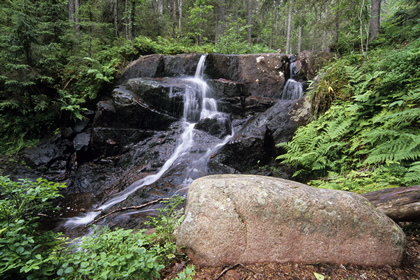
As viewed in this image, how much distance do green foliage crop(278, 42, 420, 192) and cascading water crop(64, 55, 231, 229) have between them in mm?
3047

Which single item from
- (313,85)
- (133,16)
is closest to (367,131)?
(313,85)

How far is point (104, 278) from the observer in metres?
1.53

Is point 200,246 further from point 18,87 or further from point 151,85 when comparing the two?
point 18,87

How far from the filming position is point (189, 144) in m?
8.31

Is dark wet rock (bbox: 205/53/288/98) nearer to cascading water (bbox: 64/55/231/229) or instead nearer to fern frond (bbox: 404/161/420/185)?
cascading water (bbox: 64/55/231/229)

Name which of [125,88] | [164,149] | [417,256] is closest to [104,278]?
[417,256]

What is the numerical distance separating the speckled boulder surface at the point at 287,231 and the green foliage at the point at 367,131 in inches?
52.5

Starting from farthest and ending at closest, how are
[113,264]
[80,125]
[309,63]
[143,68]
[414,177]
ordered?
[143,68] → [309,63] → [80,125] → [414,177] → [113,264]

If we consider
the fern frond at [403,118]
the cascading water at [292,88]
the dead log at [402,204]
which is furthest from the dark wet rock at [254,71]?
the dead log at [402,204]

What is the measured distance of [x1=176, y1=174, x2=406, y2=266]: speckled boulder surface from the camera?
214 centimetres

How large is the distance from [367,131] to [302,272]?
3.74m

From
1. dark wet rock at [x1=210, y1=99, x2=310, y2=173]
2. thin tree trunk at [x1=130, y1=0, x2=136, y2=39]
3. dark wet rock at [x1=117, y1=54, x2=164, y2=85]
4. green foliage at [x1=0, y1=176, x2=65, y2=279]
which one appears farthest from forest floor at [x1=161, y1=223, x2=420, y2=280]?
thin tree trunk at [x1=130, y1=0, x2=136, y2=39]

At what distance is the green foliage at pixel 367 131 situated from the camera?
351cm

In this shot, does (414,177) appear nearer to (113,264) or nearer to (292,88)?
(113,264)
